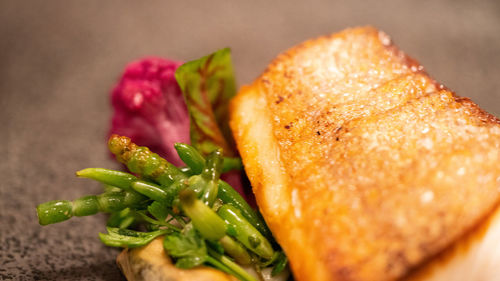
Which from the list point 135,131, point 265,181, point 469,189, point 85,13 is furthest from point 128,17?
point 469,189

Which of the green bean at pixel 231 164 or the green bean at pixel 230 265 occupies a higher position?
the green bean at pixel 231 164

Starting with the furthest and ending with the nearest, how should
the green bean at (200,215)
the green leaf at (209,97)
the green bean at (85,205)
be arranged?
1. the green leaf at (209,97)
2. the green bean at (85,205)
3. the green bean at (200,215)

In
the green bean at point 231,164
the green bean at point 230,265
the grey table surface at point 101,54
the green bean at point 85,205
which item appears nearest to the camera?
the green bean at point 230,265

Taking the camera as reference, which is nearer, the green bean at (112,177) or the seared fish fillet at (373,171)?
the seared fish fillet at (373,171)

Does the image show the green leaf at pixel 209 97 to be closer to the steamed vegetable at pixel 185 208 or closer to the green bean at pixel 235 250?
the steamed vegetable at pixel 185 208

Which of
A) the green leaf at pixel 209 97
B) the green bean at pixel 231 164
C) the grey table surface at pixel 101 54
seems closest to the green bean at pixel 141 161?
the green bean at pixel 231 164

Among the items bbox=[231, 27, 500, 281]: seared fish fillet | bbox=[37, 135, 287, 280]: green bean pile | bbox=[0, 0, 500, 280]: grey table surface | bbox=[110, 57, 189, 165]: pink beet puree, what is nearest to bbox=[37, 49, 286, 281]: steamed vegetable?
bbox=[37, 135, 287, 280]: green bean pile
